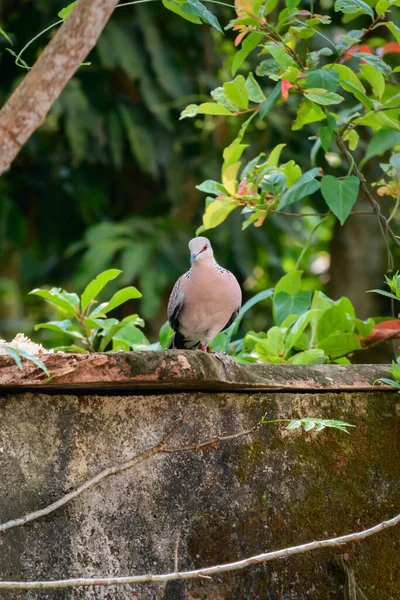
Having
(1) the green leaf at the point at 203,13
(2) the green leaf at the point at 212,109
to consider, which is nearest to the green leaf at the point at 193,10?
(1) the green leaf at the point at 203,13

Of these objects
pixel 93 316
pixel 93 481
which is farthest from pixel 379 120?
pixel 93 481

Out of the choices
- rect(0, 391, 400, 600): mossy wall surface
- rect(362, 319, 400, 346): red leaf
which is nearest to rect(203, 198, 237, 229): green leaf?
rect(362, 319, 400, 346): red leaf

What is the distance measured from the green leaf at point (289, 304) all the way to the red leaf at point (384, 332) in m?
0.28

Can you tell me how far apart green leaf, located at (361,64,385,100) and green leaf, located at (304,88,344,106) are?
27 cm

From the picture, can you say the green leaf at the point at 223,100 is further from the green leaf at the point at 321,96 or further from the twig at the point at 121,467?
the twig at the point at 121,467

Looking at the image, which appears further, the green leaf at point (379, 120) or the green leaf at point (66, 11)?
the green leaf at point (379, 120)

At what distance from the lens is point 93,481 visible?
80.3 inches

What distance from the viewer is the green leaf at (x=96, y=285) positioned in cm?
274

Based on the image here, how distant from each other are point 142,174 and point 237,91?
5.40 m

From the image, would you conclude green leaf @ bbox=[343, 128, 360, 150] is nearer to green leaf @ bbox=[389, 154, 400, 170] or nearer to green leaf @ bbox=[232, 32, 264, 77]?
green leaf @ bbox=[389, 154, 400, 170]

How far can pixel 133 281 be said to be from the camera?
700cm

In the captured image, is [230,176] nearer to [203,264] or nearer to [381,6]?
[203,264]

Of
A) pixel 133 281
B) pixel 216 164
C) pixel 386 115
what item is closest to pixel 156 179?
pixel 216 164

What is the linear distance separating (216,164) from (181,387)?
5352 mm
